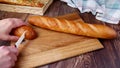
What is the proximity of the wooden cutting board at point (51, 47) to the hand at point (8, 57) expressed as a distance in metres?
0.03

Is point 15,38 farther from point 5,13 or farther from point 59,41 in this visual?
point 5,13

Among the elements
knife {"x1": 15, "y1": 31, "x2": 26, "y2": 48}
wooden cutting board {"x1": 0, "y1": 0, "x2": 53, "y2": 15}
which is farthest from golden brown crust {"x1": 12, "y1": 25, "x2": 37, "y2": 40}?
wooden cutting board {"x1": 0, "y1": 0, "x2": 53, "y2": 15}

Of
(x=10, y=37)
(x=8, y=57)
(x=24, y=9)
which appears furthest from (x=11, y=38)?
(x=24, y=9)

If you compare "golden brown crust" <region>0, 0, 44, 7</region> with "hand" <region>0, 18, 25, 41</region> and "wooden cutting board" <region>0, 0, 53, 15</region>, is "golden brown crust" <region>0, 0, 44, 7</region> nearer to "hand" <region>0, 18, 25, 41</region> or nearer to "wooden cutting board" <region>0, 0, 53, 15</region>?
"wooden cutting board" <region>0, 0, 53, 15</region>

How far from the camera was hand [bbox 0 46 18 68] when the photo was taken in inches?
25.8

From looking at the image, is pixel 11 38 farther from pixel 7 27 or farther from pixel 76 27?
pixel 76 27

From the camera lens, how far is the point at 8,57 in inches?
26.3

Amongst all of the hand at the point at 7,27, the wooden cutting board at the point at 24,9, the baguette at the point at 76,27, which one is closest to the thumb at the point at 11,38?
the hand at the point at 7,27

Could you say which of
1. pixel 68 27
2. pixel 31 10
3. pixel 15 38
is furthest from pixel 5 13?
pixel 68 27

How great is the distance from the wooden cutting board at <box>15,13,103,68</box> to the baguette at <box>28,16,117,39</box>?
0.02 m

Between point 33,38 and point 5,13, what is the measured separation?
32 centimetres

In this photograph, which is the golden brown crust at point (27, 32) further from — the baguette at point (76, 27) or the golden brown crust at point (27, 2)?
the golden brown crust at point (27, 2)

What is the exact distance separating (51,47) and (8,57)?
0.60 feet

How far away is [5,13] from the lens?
1.04 meters
